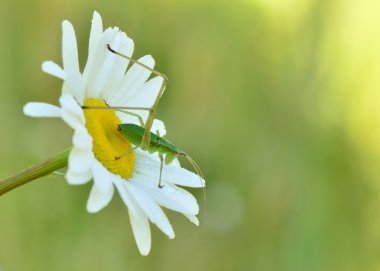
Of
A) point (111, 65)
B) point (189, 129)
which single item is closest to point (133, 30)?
point (189, 129)

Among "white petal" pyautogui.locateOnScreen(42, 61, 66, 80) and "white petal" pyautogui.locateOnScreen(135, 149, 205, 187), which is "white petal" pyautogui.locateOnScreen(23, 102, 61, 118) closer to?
"white petal" pyautogui.locateOnScreen(42, 61, 66, 80)

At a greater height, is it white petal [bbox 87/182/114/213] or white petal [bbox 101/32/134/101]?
white petal [bbox 101/32/134/101]

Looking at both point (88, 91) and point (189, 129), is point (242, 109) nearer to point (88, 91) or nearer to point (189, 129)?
point (189, 129)

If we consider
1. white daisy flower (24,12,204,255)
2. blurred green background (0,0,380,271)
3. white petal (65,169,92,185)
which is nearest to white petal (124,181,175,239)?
white daisy flower (24,12,204,255)

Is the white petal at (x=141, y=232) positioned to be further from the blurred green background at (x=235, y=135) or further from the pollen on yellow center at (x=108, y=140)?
the blurred green background at (x=235, y=135)

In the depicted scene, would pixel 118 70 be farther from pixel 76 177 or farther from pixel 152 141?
pixel 76 177

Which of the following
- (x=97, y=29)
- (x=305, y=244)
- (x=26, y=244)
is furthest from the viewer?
(x=305, y=244)

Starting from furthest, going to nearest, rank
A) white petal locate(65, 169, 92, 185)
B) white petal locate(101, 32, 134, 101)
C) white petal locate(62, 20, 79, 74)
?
white petal locate(101, 32, 134, 101) → white petal locate(62, 20, 79, 74) → white petal locate(65, 169, 92, 185)
